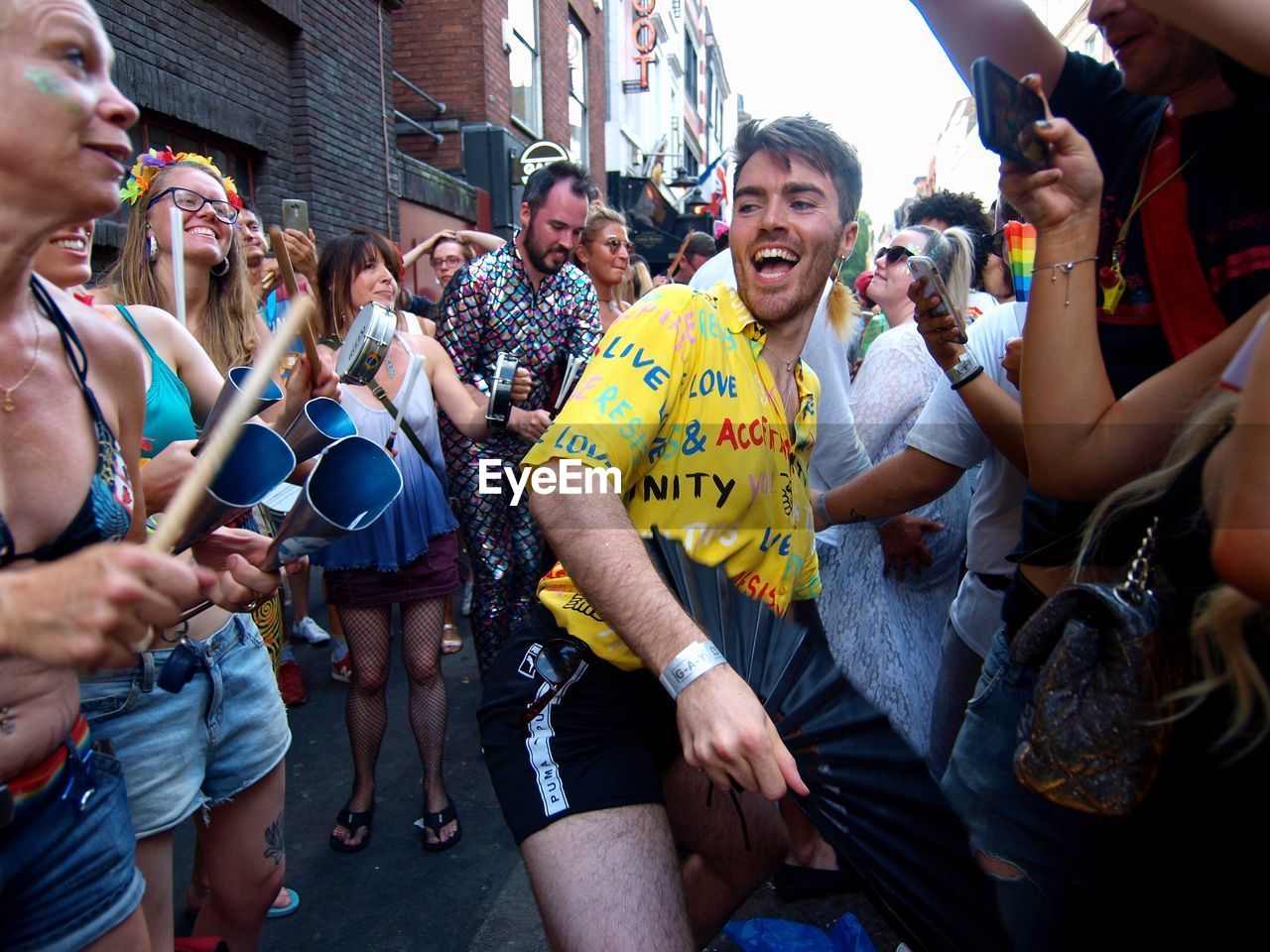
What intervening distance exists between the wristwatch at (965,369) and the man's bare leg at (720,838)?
1167mm

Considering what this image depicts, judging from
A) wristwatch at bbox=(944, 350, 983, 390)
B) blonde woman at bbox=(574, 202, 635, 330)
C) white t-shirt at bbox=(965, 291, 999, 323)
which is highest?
blonde woman at bbox=(574, 202, 635, 330)

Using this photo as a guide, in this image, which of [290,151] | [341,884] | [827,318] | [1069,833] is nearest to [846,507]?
[827,318]

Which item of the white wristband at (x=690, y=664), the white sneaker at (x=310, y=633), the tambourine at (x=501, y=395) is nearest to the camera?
the white wristband at (x=690, y=664)

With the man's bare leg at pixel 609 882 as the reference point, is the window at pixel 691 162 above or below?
above

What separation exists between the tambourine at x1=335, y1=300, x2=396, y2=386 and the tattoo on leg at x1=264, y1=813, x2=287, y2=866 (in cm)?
148

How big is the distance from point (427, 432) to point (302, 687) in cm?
180

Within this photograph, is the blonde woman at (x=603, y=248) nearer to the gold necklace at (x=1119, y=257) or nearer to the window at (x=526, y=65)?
the gold necklace at (x=1119, y=257)

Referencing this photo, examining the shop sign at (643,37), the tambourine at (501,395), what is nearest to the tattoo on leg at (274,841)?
the tambourine at (501,395)

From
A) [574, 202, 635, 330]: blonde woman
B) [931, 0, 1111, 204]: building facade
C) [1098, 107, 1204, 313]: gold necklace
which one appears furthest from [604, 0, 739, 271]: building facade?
[1098, 107, 1204, 313]: gold necklace

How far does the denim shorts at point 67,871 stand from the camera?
128 cm

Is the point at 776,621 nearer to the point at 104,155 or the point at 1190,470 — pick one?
the point at 1190,470

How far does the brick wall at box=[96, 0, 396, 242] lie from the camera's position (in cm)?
592

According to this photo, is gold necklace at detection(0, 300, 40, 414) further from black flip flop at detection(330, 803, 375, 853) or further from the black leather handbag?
black flip flop at detection(330, 803, 375, 853)

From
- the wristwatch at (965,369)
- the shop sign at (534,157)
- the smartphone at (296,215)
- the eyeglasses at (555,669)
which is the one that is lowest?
the eyeglasses at (555,669)
